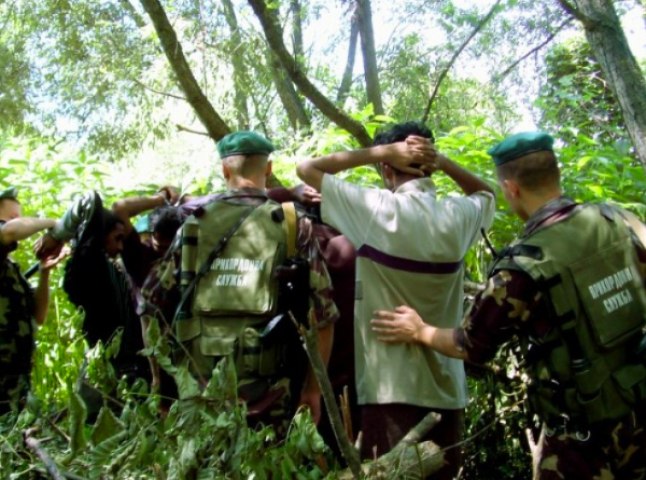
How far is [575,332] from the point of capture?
247cm

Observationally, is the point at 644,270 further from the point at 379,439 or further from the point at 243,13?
the point at 243,13

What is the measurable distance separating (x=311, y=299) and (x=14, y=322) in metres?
1.89

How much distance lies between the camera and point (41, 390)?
4969 mm

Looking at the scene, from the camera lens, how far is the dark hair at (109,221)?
329 cm

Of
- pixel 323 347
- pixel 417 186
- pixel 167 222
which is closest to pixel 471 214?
pixel 417 186

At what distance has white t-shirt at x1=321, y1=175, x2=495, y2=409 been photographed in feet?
9.21

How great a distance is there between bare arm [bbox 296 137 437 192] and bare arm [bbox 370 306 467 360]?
1.93 ft

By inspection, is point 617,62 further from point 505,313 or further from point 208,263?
point 208,263

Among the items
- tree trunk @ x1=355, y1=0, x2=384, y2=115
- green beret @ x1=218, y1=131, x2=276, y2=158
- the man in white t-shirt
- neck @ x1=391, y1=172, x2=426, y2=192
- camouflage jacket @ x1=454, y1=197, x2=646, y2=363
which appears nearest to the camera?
camouflage jacket @ x1=454, y1=197, x2=646, y2=363

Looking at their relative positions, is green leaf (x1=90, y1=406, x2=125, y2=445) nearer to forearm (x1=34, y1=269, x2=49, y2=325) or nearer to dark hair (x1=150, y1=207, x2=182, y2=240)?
dark hair (x1=150, y1=207, x2=182, y2=240)

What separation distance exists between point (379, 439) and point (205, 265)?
3.12ft

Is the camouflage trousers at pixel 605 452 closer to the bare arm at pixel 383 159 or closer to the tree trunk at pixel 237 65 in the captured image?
the bare arm at pixel 383 159

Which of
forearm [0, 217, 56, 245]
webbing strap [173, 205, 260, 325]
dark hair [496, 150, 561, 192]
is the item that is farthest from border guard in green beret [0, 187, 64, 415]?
dark hair [496, 150, 561, 192]

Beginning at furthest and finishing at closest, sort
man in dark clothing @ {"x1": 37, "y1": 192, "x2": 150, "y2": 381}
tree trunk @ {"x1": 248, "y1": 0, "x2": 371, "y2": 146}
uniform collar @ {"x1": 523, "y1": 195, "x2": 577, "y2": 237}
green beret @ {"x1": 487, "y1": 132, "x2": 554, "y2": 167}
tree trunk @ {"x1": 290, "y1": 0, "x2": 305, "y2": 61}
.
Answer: tree trunk @ {"x1": 290, "y1": 0, "x2": 305, "y2": 61}
tree trunk @ {"x1": 248, "y1": 0, "x2": 371, "y2": 146}
man in dark clothing @ {"x1": 37, "y1": 192, "x2": 150, "y2": 381}
green beret @ {"x1": 487, "y1": 132, "x2": 554, "y2": 167}
uniform collar @ {"x1": 523, "y1": 195, "x2": 577, "y2": 237}
